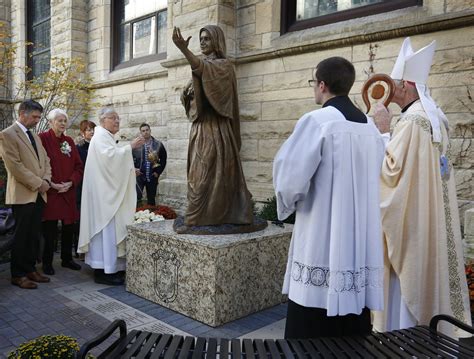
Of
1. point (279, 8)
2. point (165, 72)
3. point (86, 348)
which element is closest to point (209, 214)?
point (86, 348)

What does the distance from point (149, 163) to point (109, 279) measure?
328cm

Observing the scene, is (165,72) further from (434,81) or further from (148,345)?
(148,345)

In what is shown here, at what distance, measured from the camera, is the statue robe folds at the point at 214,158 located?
4.45 m

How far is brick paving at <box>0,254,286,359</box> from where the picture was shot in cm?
389

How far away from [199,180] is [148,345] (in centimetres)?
243

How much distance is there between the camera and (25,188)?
5148 mm

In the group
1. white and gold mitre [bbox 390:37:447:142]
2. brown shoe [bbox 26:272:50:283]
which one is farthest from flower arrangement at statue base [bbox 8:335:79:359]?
brown shoe [bbox 26:272:50:283]

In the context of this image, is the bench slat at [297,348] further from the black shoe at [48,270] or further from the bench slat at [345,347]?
the black shoe at [48,270]

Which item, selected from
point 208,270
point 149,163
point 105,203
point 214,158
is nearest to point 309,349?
point 208,270

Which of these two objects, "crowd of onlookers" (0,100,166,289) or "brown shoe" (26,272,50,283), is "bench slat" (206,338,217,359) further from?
"brown shoe" (26,272,50,283)

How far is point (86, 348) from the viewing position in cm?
198

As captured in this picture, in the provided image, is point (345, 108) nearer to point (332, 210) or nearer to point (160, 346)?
point (332, 210)

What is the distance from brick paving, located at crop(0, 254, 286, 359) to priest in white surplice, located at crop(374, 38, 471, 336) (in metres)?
1.26

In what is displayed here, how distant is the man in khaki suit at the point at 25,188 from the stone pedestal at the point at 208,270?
1.23 meters
